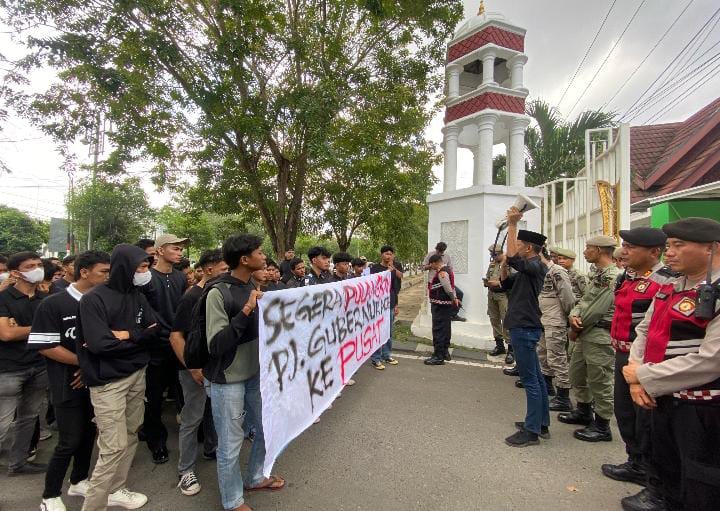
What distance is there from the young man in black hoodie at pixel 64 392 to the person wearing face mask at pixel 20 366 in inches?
23.5

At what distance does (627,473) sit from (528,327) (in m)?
1.23

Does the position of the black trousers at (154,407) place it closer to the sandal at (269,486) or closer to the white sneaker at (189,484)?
the white sneaker at (189,484)

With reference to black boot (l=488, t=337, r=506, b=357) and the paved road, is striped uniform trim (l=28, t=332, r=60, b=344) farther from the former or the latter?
black boot (l=488, t=337, r=506, b=357)

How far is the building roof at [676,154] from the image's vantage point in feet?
28.4

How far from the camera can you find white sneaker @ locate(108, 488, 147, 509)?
2.39 m

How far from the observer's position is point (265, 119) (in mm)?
7023

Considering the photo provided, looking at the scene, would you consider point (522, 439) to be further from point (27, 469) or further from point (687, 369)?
point (27, 469)

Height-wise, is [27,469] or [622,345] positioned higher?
[622,345]

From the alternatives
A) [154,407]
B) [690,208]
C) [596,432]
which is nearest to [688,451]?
[596,432]

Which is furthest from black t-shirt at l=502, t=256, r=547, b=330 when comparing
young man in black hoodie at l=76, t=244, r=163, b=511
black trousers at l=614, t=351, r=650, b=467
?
young man in black hoodie at l=76, t=244, r=163, b=511

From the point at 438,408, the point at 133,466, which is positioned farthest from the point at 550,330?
the point at 133,466

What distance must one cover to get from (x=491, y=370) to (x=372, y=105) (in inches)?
253

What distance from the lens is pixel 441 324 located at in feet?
18.4

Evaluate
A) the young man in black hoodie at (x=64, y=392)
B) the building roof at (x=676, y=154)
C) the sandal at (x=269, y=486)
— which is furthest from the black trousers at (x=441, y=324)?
the building roof at (x=676, y=154)
